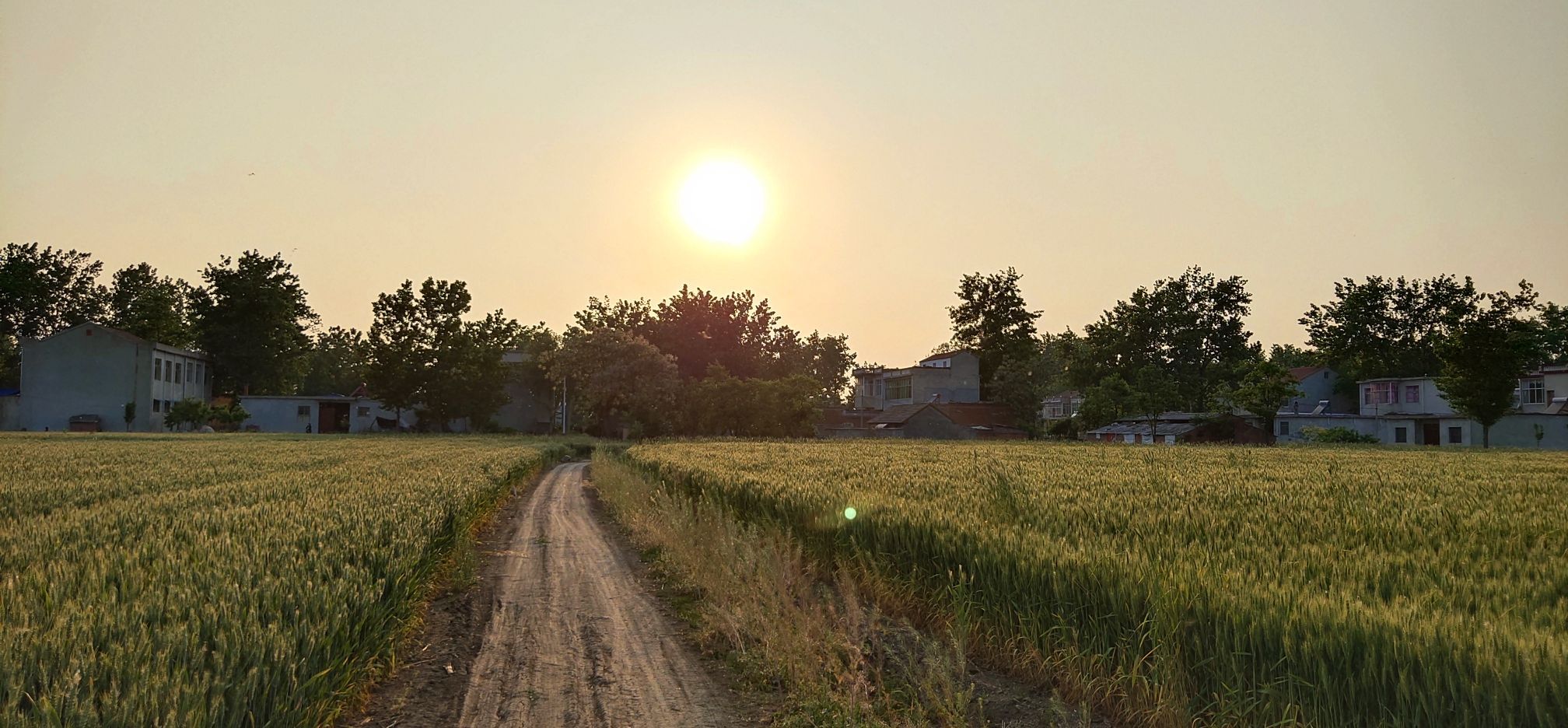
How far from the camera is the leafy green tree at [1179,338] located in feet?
235

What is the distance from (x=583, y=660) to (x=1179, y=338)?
71626mm

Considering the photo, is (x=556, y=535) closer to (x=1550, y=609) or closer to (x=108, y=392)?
(x=1550, y=609)

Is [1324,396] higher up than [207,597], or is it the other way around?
[1324,396]

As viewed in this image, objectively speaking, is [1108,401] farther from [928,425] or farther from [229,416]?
[229,416]

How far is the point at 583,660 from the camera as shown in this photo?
8.35m

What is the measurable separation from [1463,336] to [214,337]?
95883 mm

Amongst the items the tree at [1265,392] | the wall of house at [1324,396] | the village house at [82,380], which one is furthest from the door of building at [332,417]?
the wall of house at [1324,396]

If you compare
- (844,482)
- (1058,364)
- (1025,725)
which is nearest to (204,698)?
(1025,725)

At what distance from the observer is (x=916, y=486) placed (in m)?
14.8

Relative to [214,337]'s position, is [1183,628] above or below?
below

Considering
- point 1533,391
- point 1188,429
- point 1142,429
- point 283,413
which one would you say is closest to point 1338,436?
Result: point 1188,429

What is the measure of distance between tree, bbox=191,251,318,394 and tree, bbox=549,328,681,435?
3657 centimetres

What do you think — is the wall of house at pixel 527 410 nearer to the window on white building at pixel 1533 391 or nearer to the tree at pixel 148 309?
the tree at pixel 148 309

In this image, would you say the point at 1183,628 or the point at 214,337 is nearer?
the point at 1183,628
